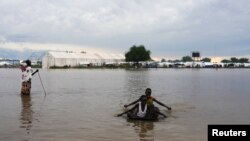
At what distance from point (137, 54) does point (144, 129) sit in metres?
146

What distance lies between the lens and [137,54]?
161m

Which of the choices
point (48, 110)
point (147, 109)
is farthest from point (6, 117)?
point (147, 109)

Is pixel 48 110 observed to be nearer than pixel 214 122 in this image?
No

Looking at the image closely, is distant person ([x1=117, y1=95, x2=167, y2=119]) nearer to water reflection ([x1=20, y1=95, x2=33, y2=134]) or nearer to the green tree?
water reflection ([x1=20, y1=95, x2=33, y2=134])

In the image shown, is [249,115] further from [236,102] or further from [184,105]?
[236,102]

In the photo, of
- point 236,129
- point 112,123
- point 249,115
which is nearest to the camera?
point 236,129

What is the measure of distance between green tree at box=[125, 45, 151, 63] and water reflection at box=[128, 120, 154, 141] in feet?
471

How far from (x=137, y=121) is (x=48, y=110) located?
5367 millimetres

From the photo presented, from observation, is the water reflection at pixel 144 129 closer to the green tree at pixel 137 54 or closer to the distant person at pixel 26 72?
the distant person at pixel 26 72

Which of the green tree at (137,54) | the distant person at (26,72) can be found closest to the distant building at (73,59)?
the green tree at (137,54)

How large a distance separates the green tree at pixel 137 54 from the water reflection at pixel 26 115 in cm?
13529

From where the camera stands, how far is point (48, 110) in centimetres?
2042

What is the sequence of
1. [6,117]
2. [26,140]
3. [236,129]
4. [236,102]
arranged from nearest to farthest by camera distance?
1. [236,129]
2. [26,140]
3. [6,117]
4. [236,102]

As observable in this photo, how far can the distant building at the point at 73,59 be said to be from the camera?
136750mm
